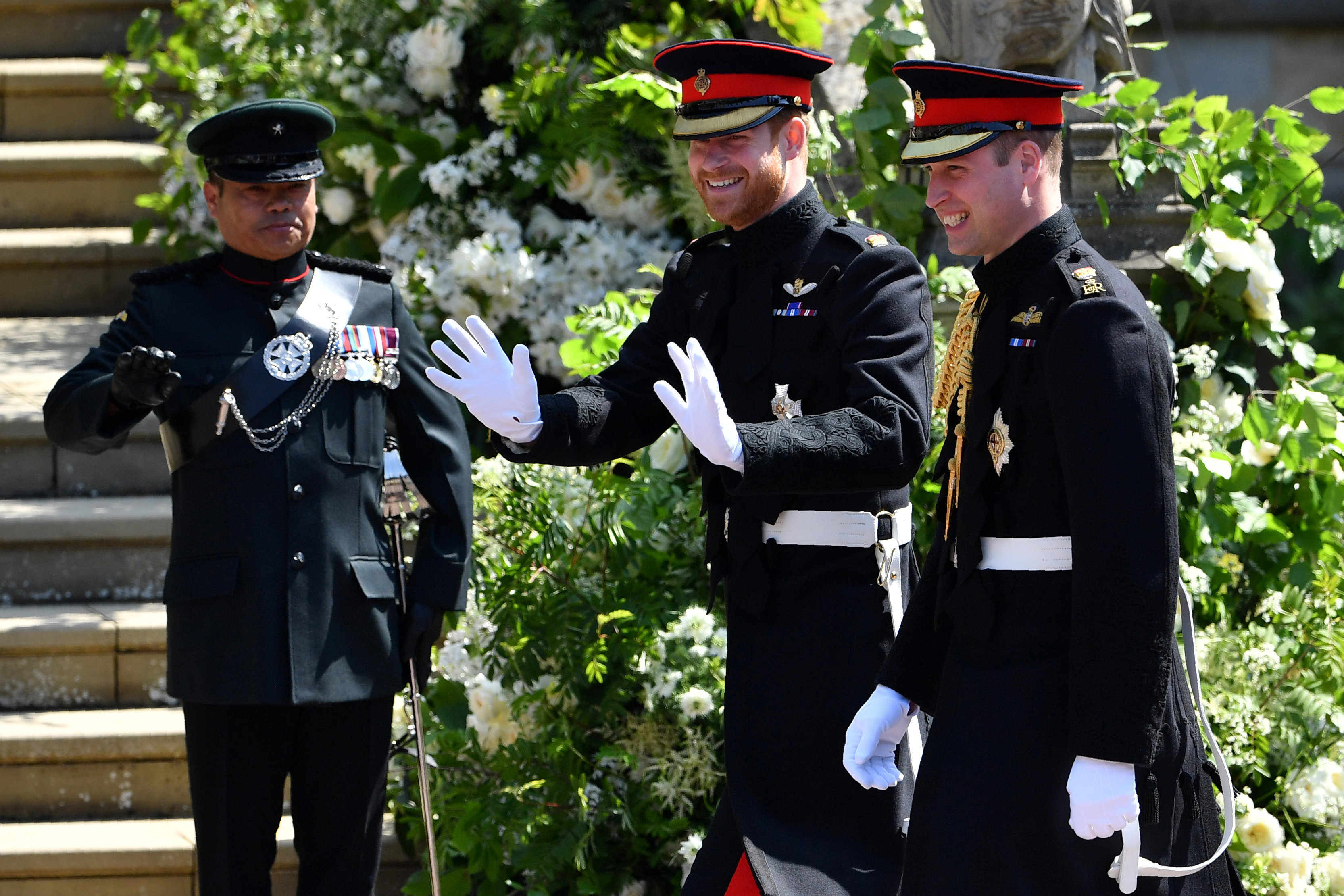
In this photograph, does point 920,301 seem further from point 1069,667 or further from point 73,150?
point 73,150

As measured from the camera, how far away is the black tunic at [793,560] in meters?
2.58

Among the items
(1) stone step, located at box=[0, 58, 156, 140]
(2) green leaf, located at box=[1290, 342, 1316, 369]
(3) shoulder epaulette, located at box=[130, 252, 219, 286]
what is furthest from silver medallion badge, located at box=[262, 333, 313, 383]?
(1) stone step, located at box=[0, 58, 156, 140]

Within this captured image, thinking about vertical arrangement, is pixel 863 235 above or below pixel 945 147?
below

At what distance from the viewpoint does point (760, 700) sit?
271cm

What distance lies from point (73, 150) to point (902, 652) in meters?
5.77

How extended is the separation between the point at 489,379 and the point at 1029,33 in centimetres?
269

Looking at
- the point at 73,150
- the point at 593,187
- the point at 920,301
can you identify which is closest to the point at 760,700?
the point at 920,301

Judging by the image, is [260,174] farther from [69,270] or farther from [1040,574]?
[69,270]

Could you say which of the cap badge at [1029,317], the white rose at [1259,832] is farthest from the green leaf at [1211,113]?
the cap badge at [1029,317]

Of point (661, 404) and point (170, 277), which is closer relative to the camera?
point (661, 404)

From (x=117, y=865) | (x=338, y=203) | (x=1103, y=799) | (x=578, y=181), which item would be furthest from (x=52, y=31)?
(x=1103, y=799)

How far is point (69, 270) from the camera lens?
670 cm

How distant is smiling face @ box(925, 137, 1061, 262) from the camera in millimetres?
2252

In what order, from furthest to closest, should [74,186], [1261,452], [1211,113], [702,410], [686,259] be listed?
[74,186], [1211,113], [1261,452], [686,259], [702,410]
